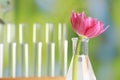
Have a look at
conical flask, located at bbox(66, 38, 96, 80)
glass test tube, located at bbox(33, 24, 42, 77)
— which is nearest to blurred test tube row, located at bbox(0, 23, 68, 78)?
glass test tube, located at bbox(33, 24, 42, 77)

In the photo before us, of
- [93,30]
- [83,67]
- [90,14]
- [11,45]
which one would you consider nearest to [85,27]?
[93,30]

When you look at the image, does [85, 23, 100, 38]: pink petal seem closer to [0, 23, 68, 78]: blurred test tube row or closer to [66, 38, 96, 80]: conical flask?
[66, 38, 96, 80]: conical flask

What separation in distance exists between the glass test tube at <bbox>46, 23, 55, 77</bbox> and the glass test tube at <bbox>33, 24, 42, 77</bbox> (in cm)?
7

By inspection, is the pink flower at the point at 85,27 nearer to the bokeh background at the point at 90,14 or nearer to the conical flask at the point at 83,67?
the conical flask at the point at 83,67

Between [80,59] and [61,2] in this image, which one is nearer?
[80,59]

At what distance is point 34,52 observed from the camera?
238 centimetres

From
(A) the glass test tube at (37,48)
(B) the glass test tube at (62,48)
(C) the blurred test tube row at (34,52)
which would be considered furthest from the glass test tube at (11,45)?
(B) the glass test tube at (62,48)

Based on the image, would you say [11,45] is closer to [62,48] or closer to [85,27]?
[62,48]

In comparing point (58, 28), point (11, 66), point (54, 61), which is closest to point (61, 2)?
point (58, 28)

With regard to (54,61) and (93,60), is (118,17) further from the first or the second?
(54,61)

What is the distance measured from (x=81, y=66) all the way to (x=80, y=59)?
0.02m

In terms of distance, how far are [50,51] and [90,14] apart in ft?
1.62

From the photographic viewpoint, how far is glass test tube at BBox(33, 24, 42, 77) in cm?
234

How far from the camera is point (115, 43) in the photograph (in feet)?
8.11
